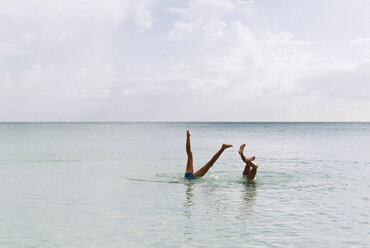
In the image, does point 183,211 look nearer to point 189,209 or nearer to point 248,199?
point 189,209

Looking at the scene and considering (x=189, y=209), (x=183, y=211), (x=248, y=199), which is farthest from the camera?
(x=248, y=199)

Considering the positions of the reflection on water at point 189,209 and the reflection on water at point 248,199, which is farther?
the reflection on water at point 248,199

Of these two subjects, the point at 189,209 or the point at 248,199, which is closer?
the point at 189,209

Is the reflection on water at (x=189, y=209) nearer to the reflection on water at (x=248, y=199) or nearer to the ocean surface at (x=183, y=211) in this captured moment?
the ocean surface at (x=183, y=211)

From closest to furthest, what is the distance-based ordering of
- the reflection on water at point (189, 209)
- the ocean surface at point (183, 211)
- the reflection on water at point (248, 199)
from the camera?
the ocean surface at point (183, 211), the reflection on water at point (189, 209), the reflection on water at point (248, 199)

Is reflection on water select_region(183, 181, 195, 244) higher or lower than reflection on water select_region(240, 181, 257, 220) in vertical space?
lower

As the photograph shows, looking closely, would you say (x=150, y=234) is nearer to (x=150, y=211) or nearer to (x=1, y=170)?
(x=150, y=211)

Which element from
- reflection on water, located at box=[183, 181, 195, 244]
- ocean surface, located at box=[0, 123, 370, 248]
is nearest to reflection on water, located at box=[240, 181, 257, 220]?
ocean surface, located at box=[0, 123, 370, 248]

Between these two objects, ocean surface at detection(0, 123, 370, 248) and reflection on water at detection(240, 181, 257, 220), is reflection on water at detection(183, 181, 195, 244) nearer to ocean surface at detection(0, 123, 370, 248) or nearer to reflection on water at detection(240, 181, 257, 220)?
ocean surface at detection(0, 123, 370, 248)

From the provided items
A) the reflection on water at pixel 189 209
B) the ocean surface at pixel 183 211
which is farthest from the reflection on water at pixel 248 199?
the reflection on water at pixel 189 209

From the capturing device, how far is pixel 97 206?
1311 cm

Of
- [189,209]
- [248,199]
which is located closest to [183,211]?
[189,209]

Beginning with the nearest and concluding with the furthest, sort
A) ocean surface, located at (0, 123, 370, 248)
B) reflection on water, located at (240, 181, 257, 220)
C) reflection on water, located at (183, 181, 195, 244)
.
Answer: ocean surface, located at (0, 123, 370, 248), reflection on water, located at (183, 181, 195, 244), reflection on water, located at (240, 181, 257, 220)

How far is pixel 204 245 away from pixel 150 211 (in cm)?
375
